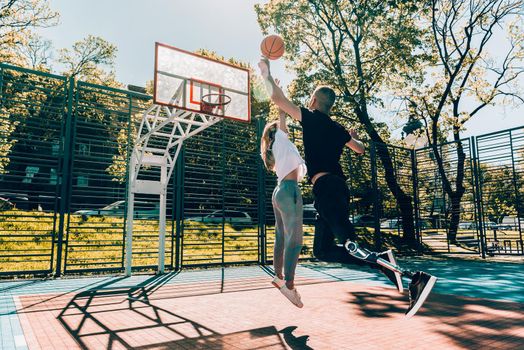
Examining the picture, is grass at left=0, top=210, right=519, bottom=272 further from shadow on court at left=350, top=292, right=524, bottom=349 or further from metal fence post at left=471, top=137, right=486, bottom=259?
shadow on court at left=350, top=292, right=524, bottom=349

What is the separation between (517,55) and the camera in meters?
20.2

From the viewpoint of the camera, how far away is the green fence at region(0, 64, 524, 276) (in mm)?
8852

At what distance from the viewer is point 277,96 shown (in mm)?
3316

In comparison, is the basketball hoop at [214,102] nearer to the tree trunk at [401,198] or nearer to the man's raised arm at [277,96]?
the man's raised arm at [277,96]

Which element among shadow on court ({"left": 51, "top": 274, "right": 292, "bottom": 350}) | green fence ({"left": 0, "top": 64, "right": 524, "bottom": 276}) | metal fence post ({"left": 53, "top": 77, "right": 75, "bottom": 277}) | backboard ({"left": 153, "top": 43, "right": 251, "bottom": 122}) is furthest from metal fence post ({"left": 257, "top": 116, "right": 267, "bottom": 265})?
shadow on court ({"left": 51, "top": 274, "right": 292, "bottom": 350})

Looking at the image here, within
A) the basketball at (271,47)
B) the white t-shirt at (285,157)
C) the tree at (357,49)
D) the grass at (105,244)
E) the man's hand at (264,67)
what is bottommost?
the grass at (105,244)

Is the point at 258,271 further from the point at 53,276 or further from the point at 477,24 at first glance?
the point at 477,24

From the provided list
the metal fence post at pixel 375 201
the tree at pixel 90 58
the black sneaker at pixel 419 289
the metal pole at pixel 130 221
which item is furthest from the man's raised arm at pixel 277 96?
the tree at pixel 90 58

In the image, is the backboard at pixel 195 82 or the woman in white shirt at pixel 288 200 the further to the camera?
the backboard at pixel 195 82

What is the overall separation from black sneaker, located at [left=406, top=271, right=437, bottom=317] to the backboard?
5.80m

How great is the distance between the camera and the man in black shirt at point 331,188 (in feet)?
10.7

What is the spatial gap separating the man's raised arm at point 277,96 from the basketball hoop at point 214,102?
4731mm

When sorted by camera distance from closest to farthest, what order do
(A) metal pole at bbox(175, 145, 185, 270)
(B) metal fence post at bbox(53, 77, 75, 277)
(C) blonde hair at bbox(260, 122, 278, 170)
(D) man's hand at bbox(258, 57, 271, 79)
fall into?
(D) man's hand at bbox(258, 57, 271, 79) < (C) blonde hair at bbox(260, 122, 278, 170) < (B) metal fence post at bbox(53, 77, 75, 277) < (A) metal pole at bbox(175, 145, 185, 270)

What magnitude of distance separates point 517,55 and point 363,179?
13162 millimetres
